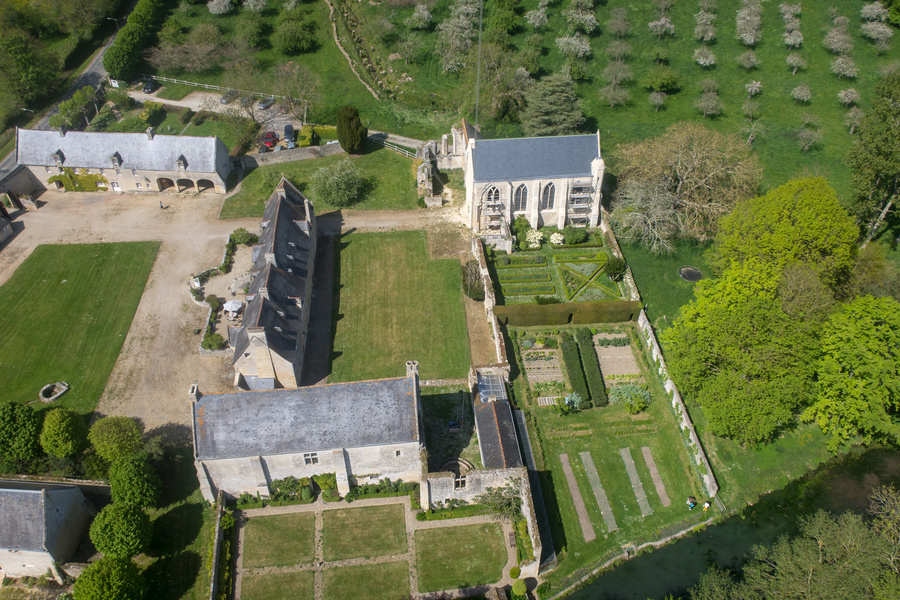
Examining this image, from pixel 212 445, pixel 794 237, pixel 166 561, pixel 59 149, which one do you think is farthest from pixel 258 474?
pixel 59 149

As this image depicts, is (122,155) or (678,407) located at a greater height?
(122,155)

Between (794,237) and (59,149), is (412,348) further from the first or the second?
(59,149)

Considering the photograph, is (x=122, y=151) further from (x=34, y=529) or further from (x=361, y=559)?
(x=361, y=559)

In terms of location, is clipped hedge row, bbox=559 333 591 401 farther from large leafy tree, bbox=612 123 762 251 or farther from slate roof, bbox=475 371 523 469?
large leafy tree, bbox=612 123 762 251

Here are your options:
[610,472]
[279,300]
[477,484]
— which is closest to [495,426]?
[477,484]

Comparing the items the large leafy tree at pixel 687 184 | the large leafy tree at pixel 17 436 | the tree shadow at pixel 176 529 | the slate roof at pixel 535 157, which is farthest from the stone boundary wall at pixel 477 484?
the slate roof at pixel 535 157

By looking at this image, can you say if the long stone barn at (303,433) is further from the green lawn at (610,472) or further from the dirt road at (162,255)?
the green lawn at (610,472)

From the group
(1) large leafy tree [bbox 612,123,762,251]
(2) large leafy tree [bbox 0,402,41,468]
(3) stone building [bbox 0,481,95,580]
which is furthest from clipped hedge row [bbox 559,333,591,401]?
(2) large leafy tree [bbox 0,402,41,468]
